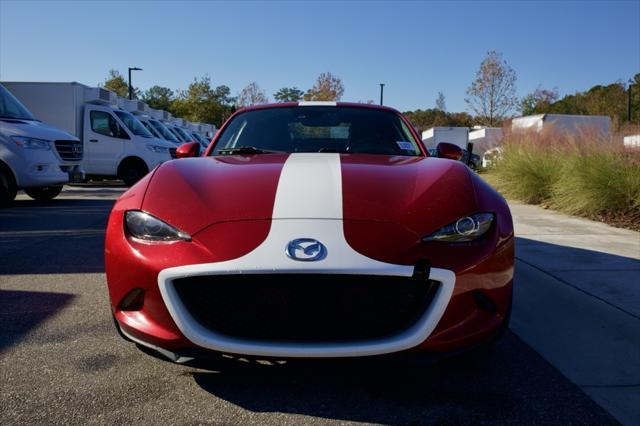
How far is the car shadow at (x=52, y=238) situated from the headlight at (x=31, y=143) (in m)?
1.02

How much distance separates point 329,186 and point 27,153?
810 cm

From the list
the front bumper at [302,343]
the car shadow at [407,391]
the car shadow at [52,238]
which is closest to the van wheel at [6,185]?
the car shadow at [52,238]

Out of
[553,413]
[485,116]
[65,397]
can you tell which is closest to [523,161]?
[553,413]

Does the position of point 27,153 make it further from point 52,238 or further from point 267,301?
point 267,301

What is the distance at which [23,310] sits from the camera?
3701 mm

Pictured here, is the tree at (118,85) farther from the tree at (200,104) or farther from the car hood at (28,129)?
the car hood at (28,129)

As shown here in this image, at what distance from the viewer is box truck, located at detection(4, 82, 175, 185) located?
48.8 feet

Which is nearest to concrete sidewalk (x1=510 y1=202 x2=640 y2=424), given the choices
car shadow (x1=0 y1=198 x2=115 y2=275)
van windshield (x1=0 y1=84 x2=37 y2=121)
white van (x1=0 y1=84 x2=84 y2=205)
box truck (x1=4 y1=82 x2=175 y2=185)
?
car shadow (x1=0 y1=198 x2=115 y2=275)

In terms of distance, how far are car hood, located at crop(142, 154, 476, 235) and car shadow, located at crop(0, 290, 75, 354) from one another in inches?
50.5

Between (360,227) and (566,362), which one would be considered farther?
(566,362)

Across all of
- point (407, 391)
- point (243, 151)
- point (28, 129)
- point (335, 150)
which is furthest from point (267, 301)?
point (28, 129)

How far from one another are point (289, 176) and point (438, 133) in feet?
114

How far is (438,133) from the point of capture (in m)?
36.2

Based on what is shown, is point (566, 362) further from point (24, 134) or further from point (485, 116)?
point (485, 116)
